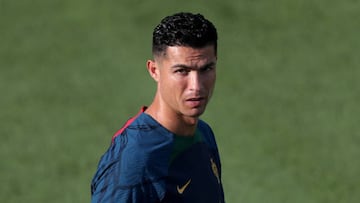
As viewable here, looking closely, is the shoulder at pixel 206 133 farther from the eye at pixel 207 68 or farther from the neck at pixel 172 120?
the eye at pixel 207 68

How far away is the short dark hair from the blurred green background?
4.36 metres

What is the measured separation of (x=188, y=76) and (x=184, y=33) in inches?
9.7

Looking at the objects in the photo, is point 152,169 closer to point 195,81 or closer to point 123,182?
point 123,182

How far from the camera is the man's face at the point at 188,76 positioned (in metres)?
4.95

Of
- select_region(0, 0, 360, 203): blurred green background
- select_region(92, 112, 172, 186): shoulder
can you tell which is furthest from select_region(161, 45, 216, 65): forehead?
select_region(0, 0, 360, 203): blurred green background

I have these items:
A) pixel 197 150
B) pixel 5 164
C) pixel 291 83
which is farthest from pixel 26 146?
pixel 197 150

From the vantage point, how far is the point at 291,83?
430 inches

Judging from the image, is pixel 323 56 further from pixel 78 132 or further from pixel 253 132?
pixel 78 132

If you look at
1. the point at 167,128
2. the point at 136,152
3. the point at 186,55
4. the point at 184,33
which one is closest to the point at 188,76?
the point at 186,55

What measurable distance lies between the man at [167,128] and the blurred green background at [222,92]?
4079 mm

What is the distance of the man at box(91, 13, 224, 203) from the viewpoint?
16.1ft

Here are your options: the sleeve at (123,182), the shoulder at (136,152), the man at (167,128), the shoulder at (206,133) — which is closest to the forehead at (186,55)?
the man at (167,128)

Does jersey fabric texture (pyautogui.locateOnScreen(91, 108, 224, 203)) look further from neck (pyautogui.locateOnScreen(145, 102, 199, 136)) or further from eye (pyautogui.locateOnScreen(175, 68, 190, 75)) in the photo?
eye (pyautogui.locateOnScreen(175, 68, 190, 75))

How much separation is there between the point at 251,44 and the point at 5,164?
3785mm
